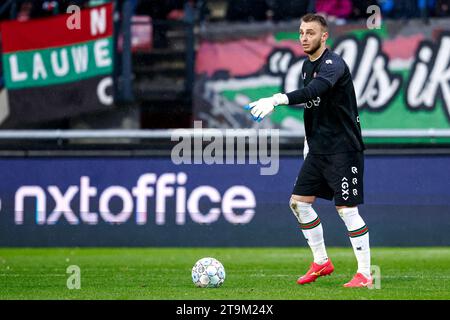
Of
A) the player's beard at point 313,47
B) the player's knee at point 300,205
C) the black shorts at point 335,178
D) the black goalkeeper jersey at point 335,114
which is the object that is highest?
the player's beard at point 313,47

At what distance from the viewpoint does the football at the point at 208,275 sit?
928cm

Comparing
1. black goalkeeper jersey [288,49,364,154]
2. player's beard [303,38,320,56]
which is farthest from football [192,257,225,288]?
player's beard [303,38,320,56]

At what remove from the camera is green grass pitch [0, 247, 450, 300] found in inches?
347

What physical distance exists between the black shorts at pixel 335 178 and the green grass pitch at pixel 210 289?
2.61 feet

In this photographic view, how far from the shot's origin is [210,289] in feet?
30.2

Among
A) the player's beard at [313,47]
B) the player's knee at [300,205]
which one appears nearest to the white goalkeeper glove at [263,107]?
the player's beard at [313,47]

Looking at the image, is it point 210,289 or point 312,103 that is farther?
point 312,103

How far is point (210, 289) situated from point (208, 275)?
5.2 inches

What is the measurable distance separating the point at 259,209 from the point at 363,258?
5.72 m

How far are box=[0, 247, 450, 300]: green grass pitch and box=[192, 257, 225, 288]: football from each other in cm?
7

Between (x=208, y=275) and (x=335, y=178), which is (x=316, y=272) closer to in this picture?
(x=335, y=178)

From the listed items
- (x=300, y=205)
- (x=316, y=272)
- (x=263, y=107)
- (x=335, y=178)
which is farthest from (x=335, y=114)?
(x=316, y=272)

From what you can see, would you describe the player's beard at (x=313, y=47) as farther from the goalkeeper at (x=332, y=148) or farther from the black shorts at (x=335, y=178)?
the black shorts at (x=335, y=178)

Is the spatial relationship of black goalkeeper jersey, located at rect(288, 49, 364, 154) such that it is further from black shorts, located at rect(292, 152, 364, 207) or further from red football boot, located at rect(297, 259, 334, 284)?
red football boot, located at rect(297, 259, 334, 284)
